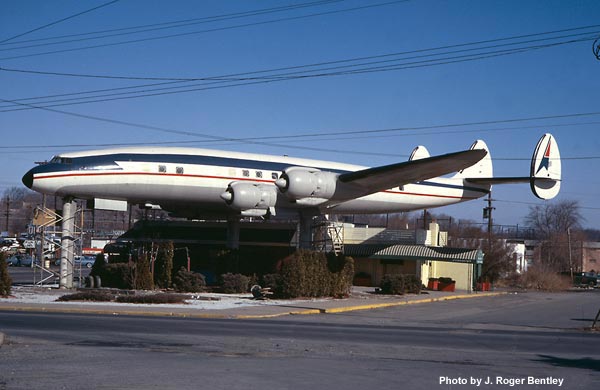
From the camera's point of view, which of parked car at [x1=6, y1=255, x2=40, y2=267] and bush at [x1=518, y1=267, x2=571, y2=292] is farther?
parked car at [x1=6, y1=255, x2=40, y2=267]

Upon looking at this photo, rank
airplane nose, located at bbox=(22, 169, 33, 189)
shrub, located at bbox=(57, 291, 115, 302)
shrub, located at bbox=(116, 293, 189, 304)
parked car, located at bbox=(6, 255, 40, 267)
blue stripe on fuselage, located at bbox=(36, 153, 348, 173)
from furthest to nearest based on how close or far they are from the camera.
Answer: parked car, located at bbox=(6, 255, 40, 267), blue stripe on fuselage, located at bbox=(36, 153, 348, 173), airplane nose, located at bbox=(22, 169, 33, 189), shrub, located at bbox=(57, 291, 115, 302), shrub, located at bbox=(116, 293, 189, 304)

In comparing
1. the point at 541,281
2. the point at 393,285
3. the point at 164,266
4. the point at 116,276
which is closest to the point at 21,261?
the point at 116,276

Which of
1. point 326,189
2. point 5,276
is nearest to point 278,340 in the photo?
point 5,276

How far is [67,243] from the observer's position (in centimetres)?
3984

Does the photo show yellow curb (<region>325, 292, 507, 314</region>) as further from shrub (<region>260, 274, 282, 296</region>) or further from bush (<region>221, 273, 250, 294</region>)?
bush (<region>221, 273, 250, 294</region>)

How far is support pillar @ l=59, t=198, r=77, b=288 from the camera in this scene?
39.7m

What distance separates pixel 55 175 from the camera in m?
37.4

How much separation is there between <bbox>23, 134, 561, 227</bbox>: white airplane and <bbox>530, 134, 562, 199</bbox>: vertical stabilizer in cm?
1097

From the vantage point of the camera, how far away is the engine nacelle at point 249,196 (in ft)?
129

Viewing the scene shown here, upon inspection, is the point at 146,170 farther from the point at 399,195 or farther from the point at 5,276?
the point at 399,195

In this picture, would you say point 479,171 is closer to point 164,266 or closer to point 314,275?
point 314,275

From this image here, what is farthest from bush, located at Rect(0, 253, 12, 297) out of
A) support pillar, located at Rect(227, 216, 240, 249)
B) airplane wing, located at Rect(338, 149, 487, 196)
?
airplane wing, located at Rect(338, 149, 487, 196)

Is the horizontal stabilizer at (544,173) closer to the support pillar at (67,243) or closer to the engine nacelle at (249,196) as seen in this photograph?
the engine nacelle at (249,196)

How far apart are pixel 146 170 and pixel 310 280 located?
11017mm
